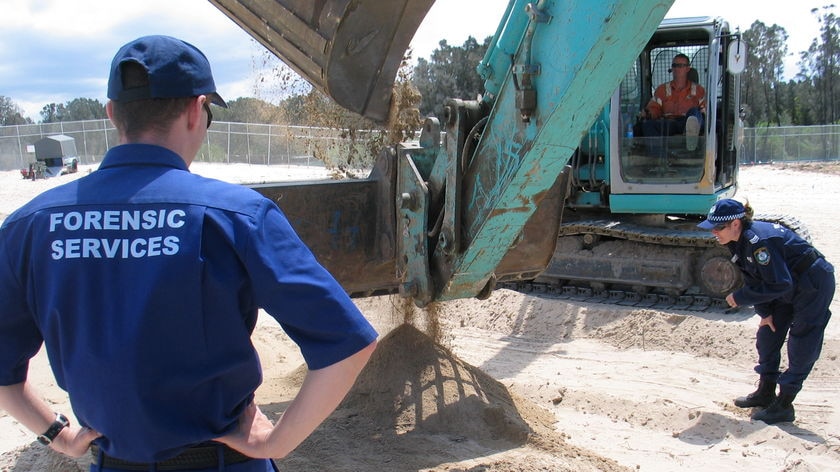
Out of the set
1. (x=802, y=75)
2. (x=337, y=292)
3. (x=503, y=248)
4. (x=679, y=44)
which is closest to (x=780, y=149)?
(x=802, y=75)

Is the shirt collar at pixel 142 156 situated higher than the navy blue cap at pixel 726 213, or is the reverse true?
the shirt collar at pixel 142 156

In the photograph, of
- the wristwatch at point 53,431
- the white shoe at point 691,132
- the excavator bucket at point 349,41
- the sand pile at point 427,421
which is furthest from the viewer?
the white shoe at point 691,132

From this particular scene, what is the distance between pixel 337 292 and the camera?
64.1 inches

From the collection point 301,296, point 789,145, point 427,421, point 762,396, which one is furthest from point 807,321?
point 789,145

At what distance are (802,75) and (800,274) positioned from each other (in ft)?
160

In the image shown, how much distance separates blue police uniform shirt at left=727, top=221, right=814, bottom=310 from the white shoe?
9.26ft

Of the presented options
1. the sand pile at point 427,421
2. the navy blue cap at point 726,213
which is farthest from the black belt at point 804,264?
the sand pile at point 427,421

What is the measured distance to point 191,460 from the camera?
1714 mm

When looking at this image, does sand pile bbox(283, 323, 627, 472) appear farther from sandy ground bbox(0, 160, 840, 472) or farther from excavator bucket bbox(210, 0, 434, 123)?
excavator bucket bbox(210, 0, 434, 123)

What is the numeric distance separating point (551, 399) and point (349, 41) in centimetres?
284

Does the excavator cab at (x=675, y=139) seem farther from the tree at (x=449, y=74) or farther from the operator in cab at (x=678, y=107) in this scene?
the tree at (x=449, y=74)

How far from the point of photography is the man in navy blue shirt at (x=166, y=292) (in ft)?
5.19

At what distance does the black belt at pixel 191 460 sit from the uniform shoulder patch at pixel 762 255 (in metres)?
4.27

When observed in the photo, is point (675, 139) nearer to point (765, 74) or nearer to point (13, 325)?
point (13, 325)
